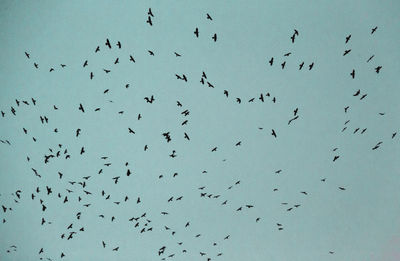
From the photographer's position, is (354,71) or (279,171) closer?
(354,71)

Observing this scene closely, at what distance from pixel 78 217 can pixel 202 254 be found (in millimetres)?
10677

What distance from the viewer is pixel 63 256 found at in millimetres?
27891

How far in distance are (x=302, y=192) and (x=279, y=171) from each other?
261 cm

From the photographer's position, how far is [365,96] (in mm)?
19547

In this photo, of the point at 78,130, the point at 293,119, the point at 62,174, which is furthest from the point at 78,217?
the point at 293,119

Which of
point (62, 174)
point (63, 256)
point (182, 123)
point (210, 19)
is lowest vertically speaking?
point (63, 256)

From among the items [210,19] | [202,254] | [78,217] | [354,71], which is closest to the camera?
[210,19]

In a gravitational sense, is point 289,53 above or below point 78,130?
above

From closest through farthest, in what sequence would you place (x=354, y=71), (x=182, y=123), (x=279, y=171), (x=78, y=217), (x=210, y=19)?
(x=210, y=19)
(x=354, y=71)
(x=182, y=123)
(x=279, y=171)
(x=78, y=217)

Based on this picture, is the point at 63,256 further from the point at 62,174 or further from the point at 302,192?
the point at 302,192

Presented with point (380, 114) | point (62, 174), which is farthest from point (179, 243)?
point (380, 114)

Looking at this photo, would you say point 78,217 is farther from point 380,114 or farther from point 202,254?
point 380,114

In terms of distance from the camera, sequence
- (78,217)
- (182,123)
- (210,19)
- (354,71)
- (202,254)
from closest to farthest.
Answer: (210,19) → (354,71) → (182,123) → (78,217) → (202,254)

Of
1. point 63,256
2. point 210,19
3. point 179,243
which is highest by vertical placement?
point 210,19
